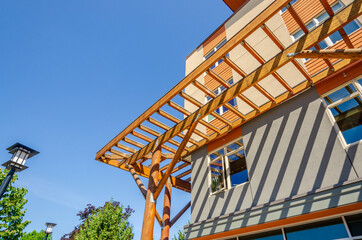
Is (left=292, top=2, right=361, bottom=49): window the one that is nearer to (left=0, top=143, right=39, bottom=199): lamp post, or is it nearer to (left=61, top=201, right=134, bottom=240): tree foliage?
(left=0, top=143, right=39, bottom=199): lamp post

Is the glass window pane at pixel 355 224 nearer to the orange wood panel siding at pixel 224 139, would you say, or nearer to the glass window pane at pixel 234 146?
the glass window pane at pixel 234 146

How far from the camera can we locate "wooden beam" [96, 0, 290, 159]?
191 inches

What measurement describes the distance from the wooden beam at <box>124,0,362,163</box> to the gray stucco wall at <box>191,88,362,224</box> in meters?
0.69

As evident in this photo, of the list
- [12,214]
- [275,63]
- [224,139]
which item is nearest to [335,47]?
[275,63]

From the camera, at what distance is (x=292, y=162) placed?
6.09m

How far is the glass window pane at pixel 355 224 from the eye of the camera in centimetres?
443

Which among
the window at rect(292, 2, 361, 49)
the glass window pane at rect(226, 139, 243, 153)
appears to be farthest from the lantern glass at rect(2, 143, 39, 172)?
the window at rect(292, 2, 361, 49)

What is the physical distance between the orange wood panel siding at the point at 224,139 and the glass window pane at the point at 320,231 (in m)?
3.79

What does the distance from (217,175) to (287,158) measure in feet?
9.75

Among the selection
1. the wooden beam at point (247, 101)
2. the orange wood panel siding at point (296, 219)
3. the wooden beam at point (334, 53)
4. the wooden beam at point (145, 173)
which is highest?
the wooden beam at point (247, 101)

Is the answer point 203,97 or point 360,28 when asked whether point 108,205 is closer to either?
point 203,97

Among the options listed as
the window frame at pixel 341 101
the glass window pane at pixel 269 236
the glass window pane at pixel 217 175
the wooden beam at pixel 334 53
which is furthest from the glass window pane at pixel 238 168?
the wooden beam at pixel 334 53

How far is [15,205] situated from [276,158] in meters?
19.6

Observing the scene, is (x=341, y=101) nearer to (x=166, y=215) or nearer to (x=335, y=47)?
(x=335, y=47)
